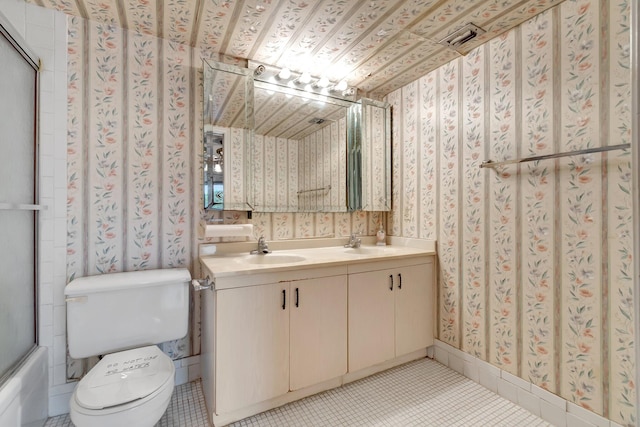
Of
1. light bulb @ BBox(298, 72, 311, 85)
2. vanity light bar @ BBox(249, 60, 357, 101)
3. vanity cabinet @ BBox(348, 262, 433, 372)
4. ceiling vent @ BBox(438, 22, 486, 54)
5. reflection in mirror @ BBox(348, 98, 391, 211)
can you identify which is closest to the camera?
ceiling vent @ BBox(438, 22, 486, 54)

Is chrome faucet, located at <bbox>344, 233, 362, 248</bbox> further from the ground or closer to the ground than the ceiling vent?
closer to the ground

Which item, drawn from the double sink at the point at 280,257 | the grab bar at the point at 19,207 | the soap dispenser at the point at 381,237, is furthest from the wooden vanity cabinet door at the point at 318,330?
the grab bar at the point at 19,207

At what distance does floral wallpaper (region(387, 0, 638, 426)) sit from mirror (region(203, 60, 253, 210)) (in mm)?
1330

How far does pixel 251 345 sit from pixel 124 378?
55 centimetres

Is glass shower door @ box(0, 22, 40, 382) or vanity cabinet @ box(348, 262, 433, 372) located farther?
vanity cabinet @ box(348, 262, 433, 372)

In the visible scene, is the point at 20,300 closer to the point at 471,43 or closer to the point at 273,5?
the point at 273,5

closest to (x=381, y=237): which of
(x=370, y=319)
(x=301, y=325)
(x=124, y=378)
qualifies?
(x=370, y=319)

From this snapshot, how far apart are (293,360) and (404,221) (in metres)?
1.36

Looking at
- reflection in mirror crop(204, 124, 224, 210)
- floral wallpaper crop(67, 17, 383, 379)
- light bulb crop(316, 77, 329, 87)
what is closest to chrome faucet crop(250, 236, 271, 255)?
floral wallpaper crop(67, 17, 383, 379)

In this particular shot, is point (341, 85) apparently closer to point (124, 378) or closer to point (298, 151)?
point (298, 151)

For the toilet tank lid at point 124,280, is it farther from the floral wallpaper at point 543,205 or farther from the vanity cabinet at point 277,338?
the floral wallpaper at point 543,205

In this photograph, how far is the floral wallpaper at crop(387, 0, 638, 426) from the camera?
4.26 feet

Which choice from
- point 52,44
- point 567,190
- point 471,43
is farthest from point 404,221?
point 52,44

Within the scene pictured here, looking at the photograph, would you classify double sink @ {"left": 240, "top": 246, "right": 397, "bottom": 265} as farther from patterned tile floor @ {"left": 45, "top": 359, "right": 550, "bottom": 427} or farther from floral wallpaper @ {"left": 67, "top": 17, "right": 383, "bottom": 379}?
patterned tile floor @ {"left": 45, "top": 359, "right": 550, "bottom": 427}
